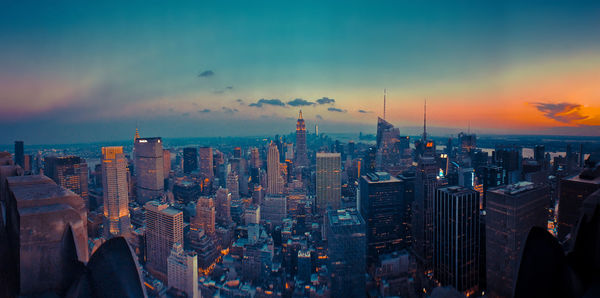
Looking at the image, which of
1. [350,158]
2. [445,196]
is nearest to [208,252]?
[445,196]

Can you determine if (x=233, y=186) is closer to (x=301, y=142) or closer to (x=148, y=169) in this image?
(x=148, y=169)

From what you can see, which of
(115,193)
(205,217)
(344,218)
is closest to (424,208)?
(344,218)

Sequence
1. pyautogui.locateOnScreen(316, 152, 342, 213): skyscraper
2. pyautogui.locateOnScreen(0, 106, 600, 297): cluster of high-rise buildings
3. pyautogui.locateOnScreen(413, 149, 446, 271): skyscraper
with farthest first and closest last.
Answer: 1. pyautogui.locateOnScreen(316, 152, 342, 213): skyscraper
2. pyautogui.locateOnScreen(413, 149, 446, 271): skyscraper
3. pyautogui.locateOnScreen(0, 106, 600, 297): cluster of high-rise buildings

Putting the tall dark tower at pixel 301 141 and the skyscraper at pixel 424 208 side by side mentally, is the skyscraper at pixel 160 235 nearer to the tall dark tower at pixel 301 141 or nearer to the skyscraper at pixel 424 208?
the skyscraper at pixel 424 208

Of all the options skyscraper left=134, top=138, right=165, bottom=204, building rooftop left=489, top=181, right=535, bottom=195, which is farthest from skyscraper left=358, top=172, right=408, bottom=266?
skyscraper left=134, top=138, right=165, bottom=204

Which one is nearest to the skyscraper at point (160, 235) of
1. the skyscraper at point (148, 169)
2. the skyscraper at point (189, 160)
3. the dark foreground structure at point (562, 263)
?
the skyscraper at point (148, 169)

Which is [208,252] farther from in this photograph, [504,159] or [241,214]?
[504,159]

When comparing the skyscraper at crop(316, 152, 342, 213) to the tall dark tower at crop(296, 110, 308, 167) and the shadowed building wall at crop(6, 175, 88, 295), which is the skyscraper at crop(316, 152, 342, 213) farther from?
the shadowed building wall at crop(6, 175, 88, 295)
